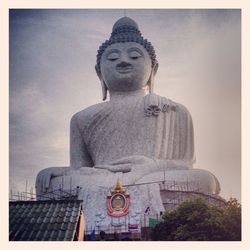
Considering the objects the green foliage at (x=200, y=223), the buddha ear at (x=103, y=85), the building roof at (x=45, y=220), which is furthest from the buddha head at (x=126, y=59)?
the building roof at (x=45, y=220)

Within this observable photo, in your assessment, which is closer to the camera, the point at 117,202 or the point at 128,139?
the point at 117,202

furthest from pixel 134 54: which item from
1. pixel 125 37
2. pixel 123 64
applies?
pixel 125 37

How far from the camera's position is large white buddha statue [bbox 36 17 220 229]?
14875 millimetres

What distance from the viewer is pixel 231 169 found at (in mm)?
14461

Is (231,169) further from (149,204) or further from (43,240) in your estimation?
(43,240)

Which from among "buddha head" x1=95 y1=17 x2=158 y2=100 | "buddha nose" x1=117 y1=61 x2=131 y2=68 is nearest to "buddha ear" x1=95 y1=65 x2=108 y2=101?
"buddha head" x1=95 y1=17 x2=158 y2=100

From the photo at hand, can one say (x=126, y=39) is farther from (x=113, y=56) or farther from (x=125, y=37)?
(x=113, y=56)

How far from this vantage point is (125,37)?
17.1m

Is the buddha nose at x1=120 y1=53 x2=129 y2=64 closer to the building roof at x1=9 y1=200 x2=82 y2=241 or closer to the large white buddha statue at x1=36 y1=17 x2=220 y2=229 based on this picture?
the large white buddha statue at x1=36 y1=17 x2=220 y2=229

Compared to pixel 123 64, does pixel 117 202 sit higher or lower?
lower

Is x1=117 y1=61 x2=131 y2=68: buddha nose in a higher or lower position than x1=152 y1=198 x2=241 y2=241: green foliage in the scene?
higher

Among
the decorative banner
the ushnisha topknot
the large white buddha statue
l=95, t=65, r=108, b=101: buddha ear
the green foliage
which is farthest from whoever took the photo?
l=95, t=65, r=108, b=101: buddha ear

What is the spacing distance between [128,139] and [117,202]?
228 cm
